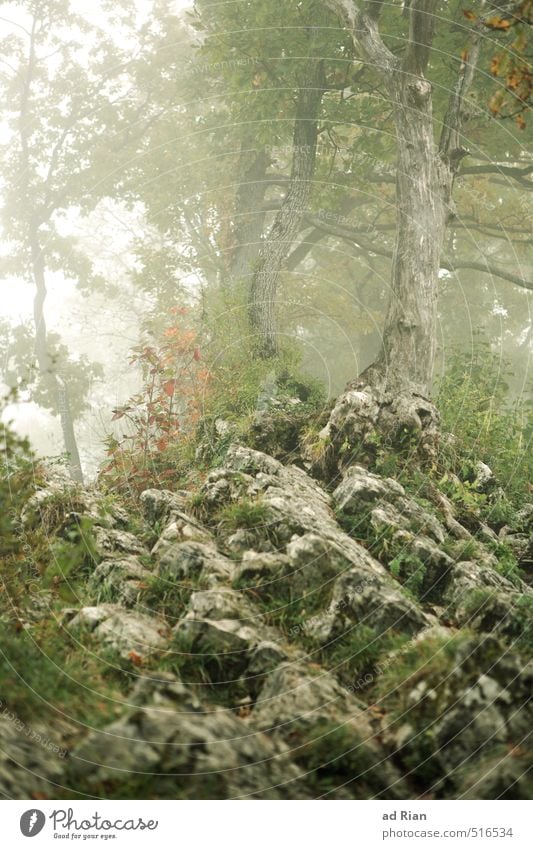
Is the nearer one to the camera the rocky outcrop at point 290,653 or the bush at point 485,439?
the rocky outcrop at point 290,653

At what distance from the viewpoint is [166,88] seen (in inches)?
628

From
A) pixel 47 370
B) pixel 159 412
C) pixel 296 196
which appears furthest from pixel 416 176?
pixel 47 370

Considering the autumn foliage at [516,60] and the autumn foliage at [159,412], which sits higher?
the autumn foliage at [159,412]

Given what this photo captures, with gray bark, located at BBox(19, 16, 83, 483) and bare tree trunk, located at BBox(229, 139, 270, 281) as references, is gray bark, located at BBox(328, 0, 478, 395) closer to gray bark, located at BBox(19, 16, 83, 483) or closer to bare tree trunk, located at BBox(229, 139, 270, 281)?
bare tree trunk, located at BBox(229, 139, 270, 281)

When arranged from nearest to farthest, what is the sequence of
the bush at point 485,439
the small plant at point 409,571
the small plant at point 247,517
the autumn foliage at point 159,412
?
1. the small plant at point 409,571
2. the small plant at point 247,517
3. the bush at point 485,439
4. the autumn foliage at point 159,412

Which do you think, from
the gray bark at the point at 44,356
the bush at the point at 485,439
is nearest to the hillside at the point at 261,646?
the bush at the point at 485,439

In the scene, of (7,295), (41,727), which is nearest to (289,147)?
(7,295)

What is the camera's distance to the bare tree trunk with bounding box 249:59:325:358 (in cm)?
1050

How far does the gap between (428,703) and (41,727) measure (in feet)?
6.88

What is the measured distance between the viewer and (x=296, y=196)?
11008 mm

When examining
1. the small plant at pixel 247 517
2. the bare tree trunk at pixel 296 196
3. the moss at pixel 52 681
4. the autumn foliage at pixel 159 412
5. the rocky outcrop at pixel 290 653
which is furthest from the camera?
the bare tree trunk at pixel 296 196

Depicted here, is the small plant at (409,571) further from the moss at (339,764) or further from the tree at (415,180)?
the tree at (415,180)

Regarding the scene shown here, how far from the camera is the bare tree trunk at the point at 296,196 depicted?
10500 millimetres
